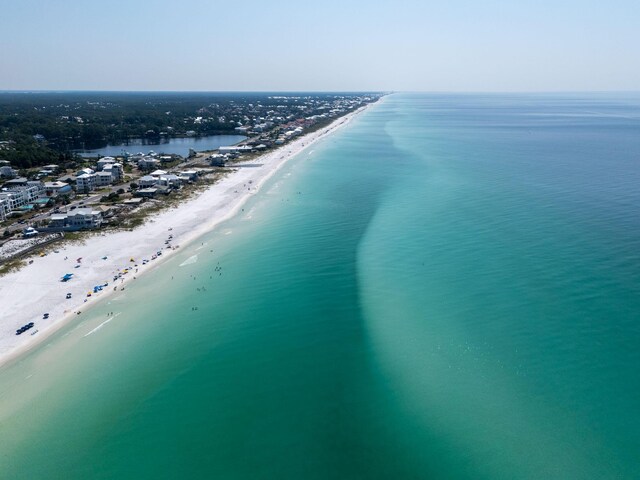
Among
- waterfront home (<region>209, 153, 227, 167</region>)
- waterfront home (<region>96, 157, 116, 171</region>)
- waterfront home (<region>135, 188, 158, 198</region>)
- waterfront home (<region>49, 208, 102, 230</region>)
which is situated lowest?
waterfront home (<region>209, 153, 227, 167</region>)

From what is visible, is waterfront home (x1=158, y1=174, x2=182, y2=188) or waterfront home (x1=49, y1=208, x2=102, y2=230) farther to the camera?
waterfront home (x1=158, y1=174, x2=182, y2=188)

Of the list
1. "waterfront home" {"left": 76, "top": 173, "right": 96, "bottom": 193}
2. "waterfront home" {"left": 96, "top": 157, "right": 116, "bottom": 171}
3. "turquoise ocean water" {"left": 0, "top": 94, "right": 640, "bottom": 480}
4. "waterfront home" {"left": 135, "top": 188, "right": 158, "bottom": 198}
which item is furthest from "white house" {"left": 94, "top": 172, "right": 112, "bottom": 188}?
"turquoise ocean water" {"left": 0, "top": 94, "right": 640, "bottom": 480}

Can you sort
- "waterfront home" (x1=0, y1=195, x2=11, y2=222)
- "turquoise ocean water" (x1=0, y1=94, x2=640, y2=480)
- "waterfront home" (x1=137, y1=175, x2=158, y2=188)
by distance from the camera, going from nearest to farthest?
"turquoise ocean water" (x1=0, y1=94, x2=640, y2=480), "waterfront home" (x1=0, y1=195, x2=11, y2=222), "waterfront home" (x1=137, y1=175, x2=158, y2=188)

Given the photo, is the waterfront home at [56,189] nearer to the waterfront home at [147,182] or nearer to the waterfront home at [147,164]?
the waterfront home at [147,182]

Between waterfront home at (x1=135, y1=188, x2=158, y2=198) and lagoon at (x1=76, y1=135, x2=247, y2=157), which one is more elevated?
waterfront home at (x1=135, y1=188, x2=158, y2=198)

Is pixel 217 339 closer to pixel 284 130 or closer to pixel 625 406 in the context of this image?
pixel 625 406

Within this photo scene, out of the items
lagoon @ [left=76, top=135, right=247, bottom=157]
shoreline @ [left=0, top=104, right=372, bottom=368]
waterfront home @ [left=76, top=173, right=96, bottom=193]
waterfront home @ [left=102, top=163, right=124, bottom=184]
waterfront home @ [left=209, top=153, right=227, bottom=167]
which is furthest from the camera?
lagoon @ [left=76, top=135, right=247, bottom=157]

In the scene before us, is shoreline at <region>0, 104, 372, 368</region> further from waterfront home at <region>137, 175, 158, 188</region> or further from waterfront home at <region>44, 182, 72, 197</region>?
waterfront home at <region>44, 182, 72, 197</region>
